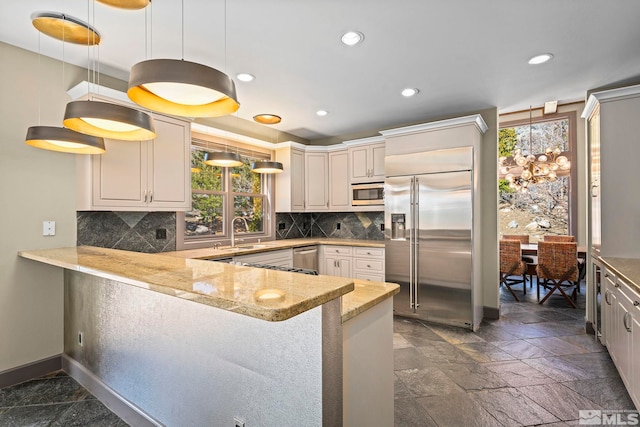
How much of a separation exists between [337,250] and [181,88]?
347 cm

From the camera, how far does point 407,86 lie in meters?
3.32

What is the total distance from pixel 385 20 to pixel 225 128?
2611 millimetres

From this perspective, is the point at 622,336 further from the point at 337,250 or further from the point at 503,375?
the point at 337,250

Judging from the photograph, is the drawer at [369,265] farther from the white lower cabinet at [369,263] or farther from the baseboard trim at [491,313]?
the baseboard trim at [491,313]

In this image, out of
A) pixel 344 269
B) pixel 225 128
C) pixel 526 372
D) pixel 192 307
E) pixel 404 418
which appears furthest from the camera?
pixel 344 269

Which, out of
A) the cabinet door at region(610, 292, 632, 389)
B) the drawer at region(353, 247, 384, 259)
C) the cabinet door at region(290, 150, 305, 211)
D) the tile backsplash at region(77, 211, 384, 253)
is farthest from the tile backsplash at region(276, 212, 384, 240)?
the cabinet door at region(610, 292, 632, 389)

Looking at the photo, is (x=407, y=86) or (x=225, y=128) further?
(x=225, y=128)

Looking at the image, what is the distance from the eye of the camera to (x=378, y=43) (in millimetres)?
2477

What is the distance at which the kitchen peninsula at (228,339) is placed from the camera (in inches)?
46.3

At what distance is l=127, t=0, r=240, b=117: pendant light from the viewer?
125 cm

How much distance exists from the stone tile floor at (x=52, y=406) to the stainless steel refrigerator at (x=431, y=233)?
311cm

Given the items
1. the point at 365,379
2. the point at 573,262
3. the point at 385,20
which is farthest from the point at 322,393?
the point at 573,262

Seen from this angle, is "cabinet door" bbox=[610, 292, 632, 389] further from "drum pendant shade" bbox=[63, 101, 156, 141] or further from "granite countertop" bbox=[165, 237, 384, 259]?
"drum pendant shade" bbox=[63, 101, 156, 141]

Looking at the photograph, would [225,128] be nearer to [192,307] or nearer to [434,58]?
[434,58]
